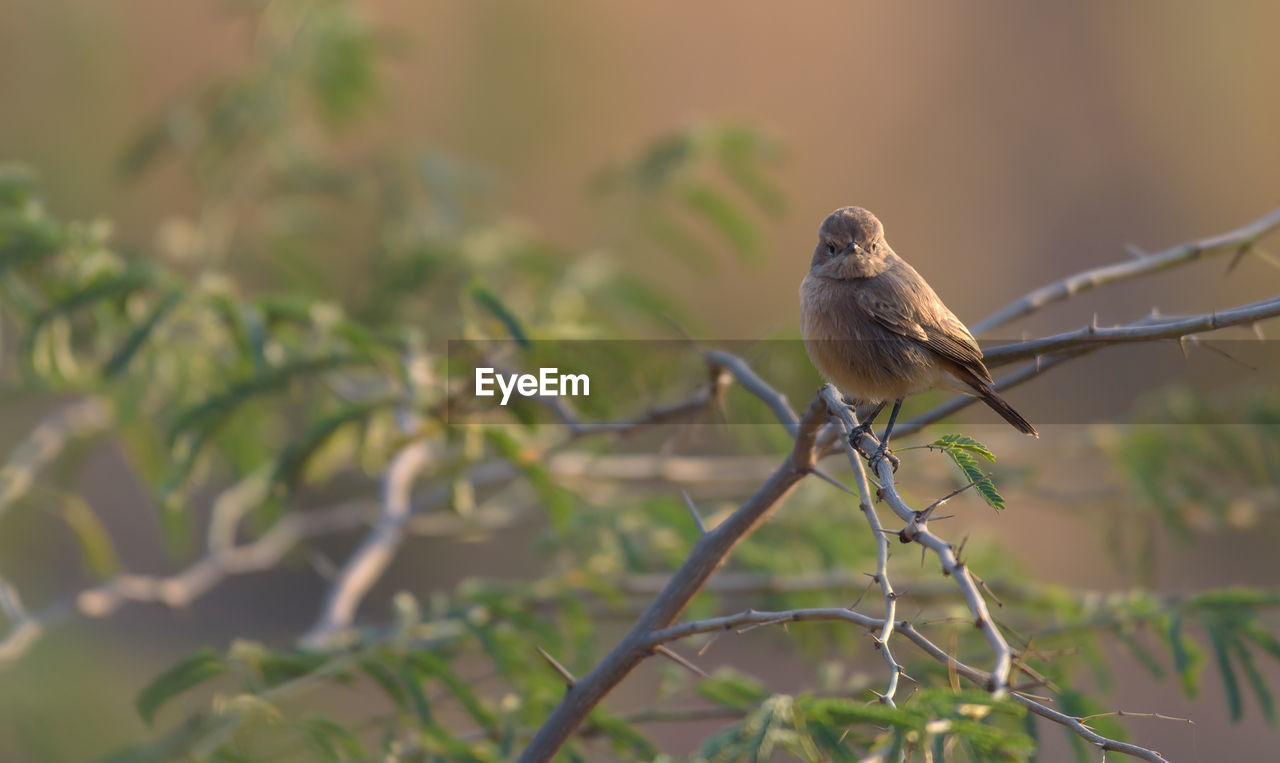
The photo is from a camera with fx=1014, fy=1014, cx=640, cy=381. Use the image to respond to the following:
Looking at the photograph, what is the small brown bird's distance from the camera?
5.89 ft

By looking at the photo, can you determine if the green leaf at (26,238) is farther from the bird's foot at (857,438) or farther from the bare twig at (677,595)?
the bird's foot at (857,438)

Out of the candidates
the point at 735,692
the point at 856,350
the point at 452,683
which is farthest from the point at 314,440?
the point at 856,350

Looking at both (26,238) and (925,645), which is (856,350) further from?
(26,238)

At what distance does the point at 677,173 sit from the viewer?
4.73 metres

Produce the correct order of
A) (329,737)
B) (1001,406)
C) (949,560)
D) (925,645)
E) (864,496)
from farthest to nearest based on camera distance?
(329,737)
(1001,406)
(864,496)
(925,645)
(949,560)

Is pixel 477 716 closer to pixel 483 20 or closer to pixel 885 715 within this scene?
pixel 885 715

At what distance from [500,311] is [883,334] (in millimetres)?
1358

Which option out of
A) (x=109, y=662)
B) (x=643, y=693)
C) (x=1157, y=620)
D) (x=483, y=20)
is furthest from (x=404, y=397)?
(x=483, y=20)

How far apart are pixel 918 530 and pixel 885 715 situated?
0.29 m

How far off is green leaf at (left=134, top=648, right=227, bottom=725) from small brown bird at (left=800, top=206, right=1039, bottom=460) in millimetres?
1763

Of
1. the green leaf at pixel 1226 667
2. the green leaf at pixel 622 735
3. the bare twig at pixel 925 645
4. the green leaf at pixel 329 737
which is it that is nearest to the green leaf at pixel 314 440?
the green leaf at pixel 329 737

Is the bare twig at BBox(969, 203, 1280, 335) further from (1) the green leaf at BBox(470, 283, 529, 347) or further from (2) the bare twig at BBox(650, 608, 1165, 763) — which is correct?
(1) the green leaf at BBox(470, 283, 529, 347)

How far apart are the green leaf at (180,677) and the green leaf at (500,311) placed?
1.16m

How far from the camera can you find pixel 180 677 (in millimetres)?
2613
